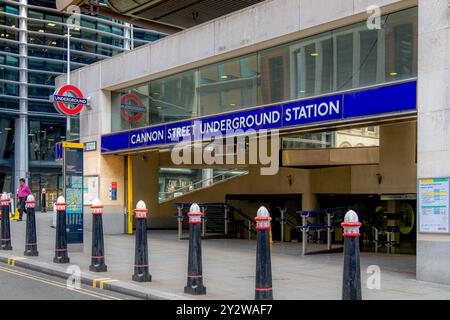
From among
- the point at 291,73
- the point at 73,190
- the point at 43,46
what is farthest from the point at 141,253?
the point at 43,46

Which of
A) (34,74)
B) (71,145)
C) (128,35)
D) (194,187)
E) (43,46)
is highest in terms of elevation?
(128,35)

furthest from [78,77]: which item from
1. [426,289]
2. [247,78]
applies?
[426,289]

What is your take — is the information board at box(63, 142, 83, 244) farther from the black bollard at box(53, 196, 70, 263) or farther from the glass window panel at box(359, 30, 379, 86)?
the glass window panel at box(359, 30, 379, 86)

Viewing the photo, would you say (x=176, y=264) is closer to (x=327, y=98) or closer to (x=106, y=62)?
(x=327, y=98)

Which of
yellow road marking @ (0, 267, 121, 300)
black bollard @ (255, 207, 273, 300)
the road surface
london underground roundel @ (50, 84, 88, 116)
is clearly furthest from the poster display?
black bollard @ (255, 207, 273, 300)

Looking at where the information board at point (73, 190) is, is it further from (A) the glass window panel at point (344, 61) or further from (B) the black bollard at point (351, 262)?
(B) the black bollard at point (351, 262)

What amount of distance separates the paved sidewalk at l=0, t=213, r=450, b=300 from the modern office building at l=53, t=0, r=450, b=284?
3.88ft

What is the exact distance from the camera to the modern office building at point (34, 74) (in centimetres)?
4286

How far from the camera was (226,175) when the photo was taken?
916 inches

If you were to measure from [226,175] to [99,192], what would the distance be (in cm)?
548

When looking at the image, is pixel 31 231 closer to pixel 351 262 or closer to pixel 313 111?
pixel 313 111

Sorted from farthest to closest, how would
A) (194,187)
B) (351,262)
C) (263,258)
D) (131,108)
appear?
1. (194,187)
2. (131,108)
3. (263,258)
4. (351,262)

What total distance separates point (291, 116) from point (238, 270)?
154 inches

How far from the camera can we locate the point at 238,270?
11.3m
